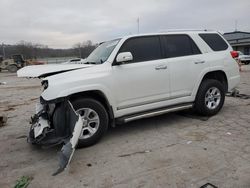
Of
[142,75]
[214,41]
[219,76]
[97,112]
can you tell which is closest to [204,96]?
[219,76]

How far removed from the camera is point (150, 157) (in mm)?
3535

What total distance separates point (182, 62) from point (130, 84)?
4.26ft

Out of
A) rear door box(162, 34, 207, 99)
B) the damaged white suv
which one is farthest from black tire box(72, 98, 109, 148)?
rear door box(162, 34, 207, 99)

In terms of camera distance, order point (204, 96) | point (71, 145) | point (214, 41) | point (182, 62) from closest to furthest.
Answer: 1. point (71, 145)
2. point (182, 62)
3. point (204, 96)
4. point (214, 41)

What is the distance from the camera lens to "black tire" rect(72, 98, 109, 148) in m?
3.86

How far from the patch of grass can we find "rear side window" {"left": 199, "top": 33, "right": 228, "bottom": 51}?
4397mm

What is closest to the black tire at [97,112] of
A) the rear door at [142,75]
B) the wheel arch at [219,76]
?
the rear door at [142,75]

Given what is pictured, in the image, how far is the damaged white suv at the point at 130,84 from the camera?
12.3 ft

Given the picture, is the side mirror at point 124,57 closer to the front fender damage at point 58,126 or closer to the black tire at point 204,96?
the front fender damage at point 58,126

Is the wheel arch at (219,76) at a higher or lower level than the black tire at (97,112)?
higher

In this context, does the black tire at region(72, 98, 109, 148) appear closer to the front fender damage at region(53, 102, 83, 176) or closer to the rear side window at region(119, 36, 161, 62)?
the front fender damage at region(53, 102, 83, 176)

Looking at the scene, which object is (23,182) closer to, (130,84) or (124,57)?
(130,84)

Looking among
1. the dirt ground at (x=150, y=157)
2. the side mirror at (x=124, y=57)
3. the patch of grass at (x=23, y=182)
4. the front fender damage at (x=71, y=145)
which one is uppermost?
the side mirror at (x=124, y=57)

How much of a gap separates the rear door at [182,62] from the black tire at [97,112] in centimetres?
156
